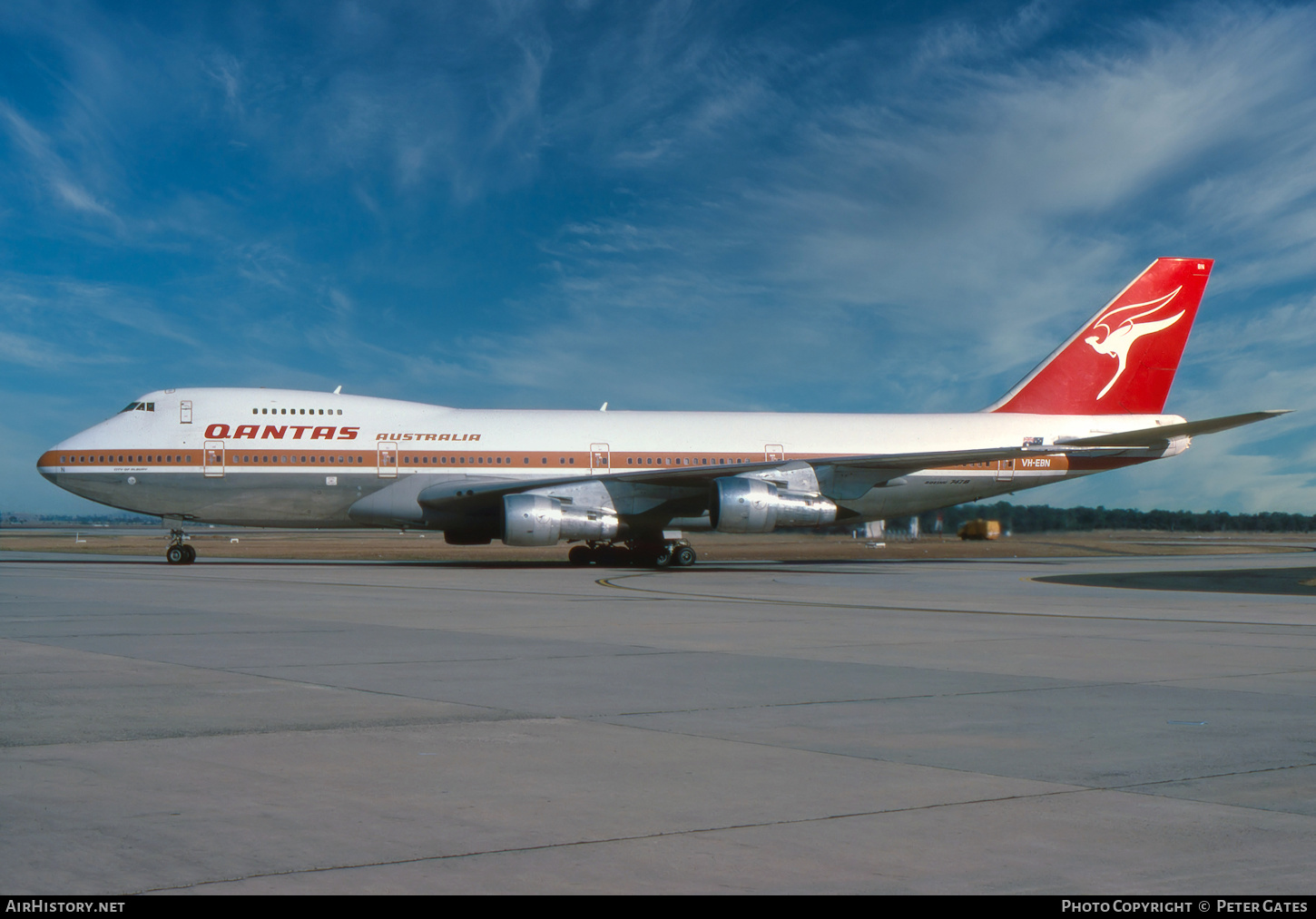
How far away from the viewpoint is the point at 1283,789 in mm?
5000

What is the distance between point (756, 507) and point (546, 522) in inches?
195

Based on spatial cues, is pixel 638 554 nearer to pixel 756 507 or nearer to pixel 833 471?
pixel 756 507

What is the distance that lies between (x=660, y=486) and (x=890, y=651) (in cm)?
1705

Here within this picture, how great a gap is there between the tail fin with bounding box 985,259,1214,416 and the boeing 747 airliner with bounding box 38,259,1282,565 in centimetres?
214

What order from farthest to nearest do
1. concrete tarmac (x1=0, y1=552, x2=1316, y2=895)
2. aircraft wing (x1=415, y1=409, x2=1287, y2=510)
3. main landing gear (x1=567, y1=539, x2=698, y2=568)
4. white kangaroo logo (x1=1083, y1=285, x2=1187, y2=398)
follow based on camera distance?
white kangaroo logo (x1=1083, y1=285, x2=1187, y2=398) → main landing gear (x1=567, y1=539, x2=698, y2=568) → aircraft wing (x1=415, y1=409, x2=1287, y2=510) → concrete tarmac (x1=0, y1=552, x2=1316, y2=895)

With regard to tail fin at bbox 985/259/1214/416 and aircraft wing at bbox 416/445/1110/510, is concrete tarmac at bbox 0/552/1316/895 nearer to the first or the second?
aircraft wing at bbox 416/445/1110/510

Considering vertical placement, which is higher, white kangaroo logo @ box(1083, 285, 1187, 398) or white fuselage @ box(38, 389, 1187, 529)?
white kangaroo logo @ box(1083, 285, 1187, 398)

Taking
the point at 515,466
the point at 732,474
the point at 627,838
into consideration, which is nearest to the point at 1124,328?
the point at 732,474

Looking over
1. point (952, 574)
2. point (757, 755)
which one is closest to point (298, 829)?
point (757, 755)

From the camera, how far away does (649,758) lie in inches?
223

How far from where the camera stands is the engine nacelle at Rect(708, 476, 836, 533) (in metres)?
25.7

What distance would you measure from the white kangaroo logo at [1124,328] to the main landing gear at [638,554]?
13684 mm

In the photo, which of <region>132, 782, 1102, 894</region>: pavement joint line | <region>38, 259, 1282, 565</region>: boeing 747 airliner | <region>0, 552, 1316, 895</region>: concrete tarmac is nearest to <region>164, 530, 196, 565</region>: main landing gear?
<region>38, 259, 1282, 565</region>: boeing 747 airliner

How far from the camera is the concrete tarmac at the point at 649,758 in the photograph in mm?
3857
